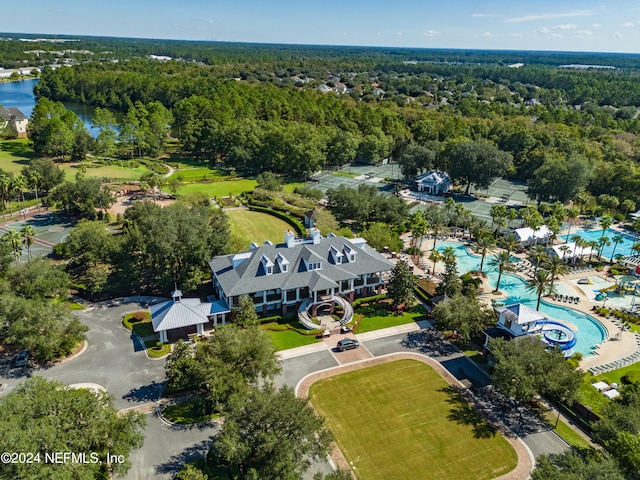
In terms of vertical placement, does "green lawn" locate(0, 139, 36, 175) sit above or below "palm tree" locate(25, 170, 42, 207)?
below

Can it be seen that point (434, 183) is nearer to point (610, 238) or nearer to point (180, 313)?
point (610, 238)

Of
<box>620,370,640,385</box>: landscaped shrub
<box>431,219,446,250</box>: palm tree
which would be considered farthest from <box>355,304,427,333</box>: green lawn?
<box>620,370,640,385</box>: landscaped shrub

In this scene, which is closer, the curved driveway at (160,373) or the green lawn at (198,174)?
the curved driveway at (160,373)

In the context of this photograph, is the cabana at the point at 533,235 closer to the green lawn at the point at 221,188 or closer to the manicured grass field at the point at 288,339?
the manicured grass field at the point at 288,339

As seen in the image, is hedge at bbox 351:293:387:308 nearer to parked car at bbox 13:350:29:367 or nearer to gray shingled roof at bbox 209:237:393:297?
gray shingled roof at bbox 209:237:393:297

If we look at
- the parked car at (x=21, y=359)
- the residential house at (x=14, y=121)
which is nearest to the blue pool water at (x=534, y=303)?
the parked car at (x=21, y=359)

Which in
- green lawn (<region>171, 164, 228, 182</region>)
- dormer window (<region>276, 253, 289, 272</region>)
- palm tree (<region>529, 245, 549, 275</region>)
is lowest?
green lawn (<region>171, 164, 228, 182</region>)

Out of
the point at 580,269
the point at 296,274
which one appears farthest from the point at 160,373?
the point at 580,269
